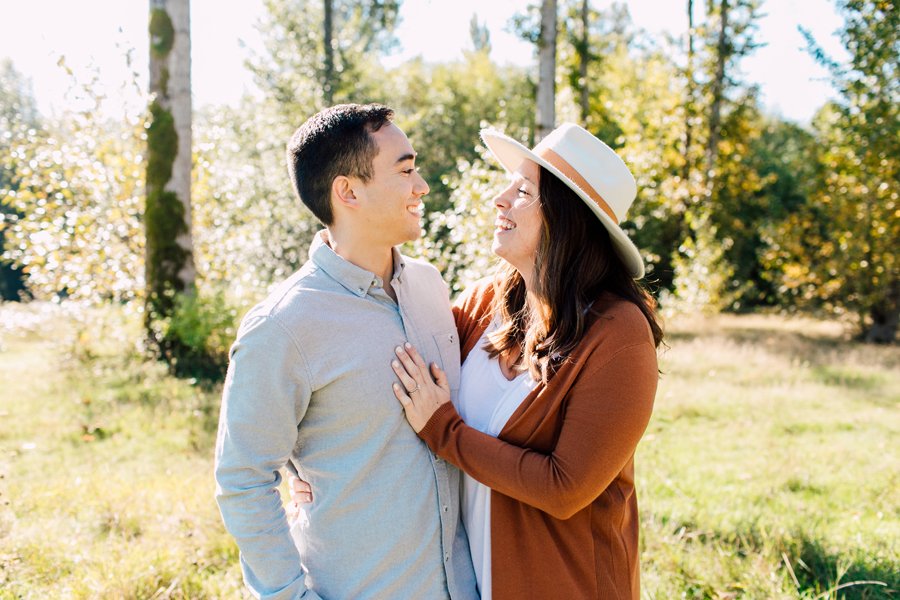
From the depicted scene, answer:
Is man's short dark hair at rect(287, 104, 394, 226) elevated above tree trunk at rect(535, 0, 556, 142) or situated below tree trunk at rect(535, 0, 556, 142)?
below

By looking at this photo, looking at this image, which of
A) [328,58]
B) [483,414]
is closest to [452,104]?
[328,58]

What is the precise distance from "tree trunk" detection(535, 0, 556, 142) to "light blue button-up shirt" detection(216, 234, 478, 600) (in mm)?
6750

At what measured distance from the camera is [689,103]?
17.3 m

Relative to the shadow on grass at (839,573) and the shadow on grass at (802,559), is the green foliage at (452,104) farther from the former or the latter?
the shadow on grass at (839,573)

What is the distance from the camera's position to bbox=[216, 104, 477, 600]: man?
1.88 m

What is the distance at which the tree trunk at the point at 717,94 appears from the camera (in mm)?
16922

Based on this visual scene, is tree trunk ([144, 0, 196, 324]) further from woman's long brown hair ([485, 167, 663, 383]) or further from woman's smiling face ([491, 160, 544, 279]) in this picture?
woman's long brown hair ([485, 167, 663, 383])

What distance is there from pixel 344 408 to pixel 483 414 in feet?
1.60

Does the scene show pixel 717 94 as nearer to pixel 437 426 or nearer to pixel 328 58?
pixel 328 58

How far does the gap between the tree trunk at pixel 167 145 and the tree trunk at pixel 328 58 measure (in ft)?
26.7

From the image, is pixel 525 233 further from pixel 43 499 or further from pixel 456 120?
pixel 456 120

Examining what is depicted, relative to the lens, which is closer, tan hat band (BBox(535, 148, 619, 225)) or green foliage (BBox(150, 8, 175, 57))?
tan hat band (BBox(535, 148, 619, 225))

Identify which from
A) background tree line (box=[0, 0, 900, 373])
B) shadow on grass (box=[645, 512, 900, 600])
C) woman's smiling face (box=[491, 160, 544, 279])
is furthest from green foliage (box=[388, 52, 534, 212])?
woman's smiling face (box=[491, 160, 544, 279])

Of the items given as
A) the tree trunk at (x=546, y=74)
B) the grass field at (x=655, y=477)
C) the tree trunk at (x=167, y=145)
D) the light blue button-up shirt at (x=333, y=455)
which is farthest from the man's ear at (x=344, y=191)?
the tree trunk at (x=167, y=145)
